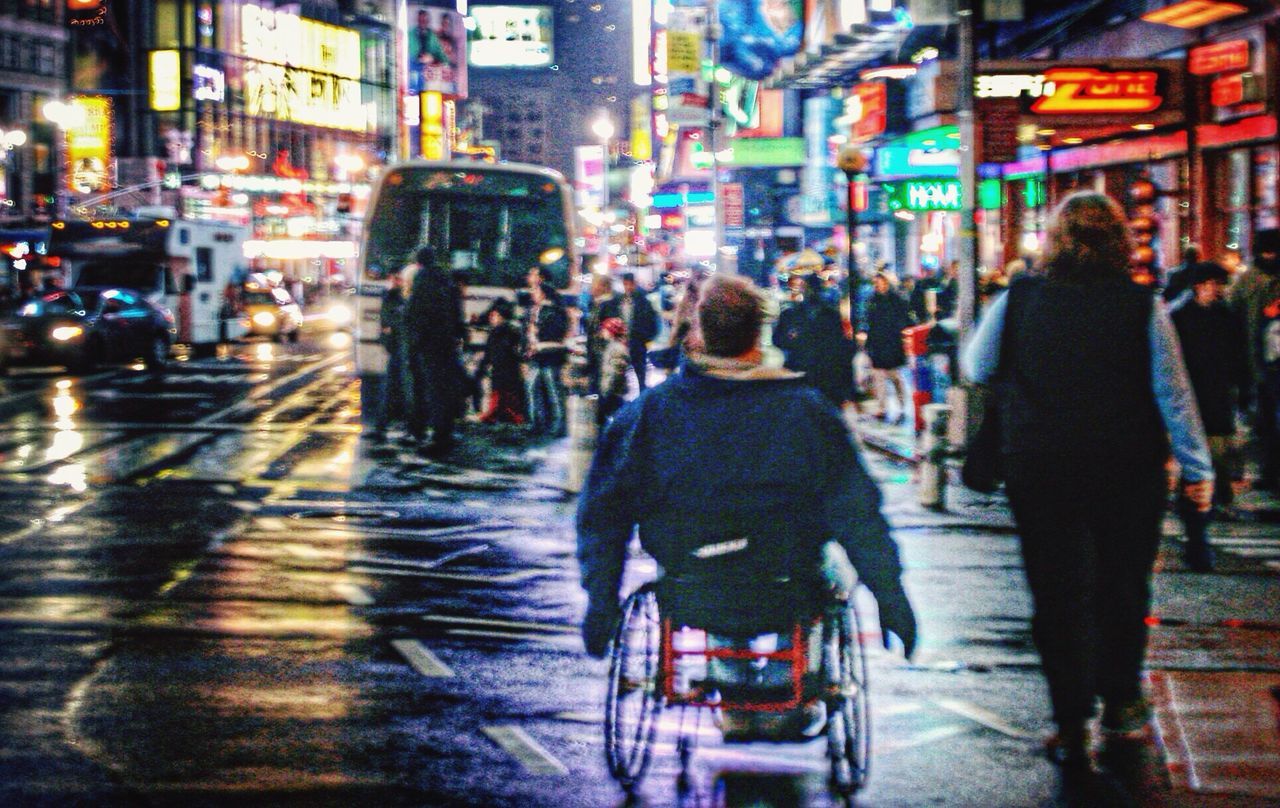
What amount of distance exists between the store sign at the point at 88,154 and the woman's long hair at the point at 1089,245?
3265 inches

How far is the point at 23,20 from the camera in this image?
289ft

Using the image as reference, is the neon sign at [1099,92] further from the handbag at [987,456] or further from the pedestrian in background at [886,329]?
the handbag at [987,456]

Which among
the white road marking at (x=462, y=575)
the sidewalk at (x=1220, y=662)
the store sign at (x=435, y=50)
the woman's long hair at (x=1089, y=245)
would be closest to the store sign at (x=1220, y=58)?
the sidewalk at (x=1220, y=662)

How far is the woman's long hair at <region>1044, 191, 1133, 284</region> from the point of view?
5.95 m

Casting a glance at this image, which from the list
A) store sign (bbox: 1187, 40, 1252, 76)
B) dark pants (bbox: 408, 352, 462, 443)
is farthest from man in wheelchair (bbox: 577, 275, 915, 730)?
store sign (bbox: 1187, 40, 1252, 76)

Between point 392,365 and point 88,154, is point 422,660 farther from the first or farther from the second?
point 88,154

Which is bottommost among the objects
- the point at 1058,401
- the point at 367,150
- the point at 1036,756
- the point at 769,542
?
the point at 1036,756

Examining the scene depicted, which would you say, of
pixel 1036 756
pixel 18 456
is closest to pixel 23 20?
pixel 18 456

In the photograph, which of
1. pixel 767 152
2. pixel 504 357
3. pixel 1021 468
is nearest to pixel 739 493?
pixel 1021 468

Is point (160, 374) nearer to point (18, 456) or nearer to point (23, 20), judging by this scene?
point (18, 456)

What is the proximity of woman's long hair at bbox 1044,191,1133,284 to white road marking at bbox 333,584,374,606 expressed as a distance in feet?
15.4

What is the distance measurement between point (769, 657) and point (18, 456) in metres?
13.4

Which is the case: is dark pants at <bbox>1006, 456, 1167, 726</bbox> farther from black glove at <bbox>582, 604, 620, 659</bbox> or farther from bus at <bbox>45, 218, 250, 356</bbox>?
bus at <bbox>45, 218, 250, 356</bbox>

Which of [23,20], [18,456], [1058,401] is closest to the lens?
[1058,401]
